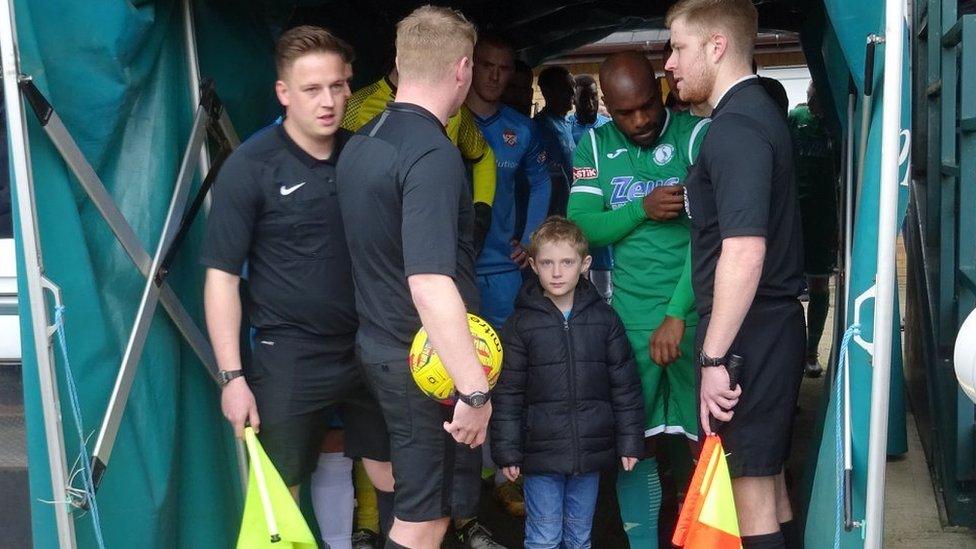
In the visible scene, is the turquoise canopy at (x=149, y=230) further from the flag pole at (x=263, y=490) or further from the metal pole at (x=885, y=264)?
the flag pole at (x=263, y=490)

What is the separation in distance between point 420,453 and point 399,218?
0.62m

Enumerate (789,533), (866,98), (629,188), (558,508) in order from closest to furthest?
(866,98) < (789,533) < (558,508) < (629,188)

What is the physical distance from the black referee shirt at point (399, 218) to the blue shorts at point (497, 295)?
4.18 ft

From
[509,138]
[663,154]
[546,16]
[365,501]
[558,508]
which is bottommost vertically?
[365,501]

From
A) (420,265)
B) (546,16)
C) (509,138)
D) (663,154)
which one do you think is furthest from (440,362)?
(546,16)

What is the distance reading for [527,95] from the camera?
5.09 m

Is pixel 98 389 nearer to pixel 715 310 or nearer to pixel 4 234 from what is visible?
pixel 4 234

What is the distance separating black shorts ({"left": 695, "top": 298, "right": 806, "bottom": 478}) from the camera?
267cm

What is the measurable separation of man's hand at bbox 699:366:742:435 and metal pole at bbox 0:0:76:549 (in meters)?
1.65

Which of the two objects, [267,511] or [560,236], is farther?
[560,236]

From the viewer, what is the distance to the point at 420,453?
8.54 ft

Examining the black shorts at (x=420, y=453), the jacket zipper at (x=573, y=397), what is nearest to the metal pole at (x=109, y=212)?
the black shorts at (x=420, y=453)

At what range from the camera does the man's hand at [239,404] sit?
2852mm

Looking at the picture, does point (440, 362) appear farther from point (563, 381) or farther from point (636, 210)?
point (636, 210)
